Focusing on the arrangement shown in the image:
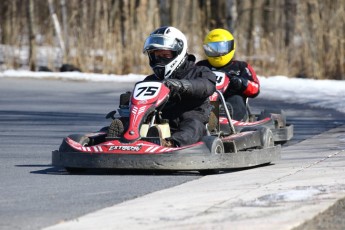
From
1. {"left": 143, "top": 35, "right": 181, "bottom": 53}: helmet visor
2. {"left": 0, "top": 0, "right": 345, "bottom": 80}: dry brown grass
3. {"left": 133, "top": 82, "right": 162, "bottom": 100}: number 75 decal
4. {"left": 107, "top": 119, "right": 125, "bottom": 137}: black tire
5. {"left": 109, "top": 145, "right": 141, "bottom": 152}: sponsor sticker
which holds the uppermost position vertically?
{"left": 143, "top": 35, "right": 181, "bottom": 53}: helmet visor

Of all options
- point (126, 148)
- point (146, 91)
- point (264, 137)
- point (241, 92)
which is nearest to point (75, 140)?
point (126, 148)

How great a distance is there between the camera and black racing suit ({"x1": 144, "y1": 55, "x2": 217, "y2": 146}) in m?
9.85

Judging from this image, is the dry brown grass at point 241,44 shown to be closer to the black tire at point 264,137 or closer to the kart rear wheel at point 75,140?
the black tire at point 264,137

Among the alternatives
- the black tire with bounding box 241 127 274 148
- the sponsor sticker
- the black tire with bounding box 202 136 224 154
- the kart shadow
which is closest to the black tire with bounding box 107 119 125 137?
the sponsor sticker

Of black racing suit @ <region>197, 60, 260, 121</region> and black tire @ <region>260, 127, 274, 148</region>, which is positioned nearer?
black tire @ <region>260, 127, 274, 148</region>

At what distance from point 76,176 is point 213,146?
1.22 metres

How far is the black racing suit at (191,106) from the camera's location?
9.85m

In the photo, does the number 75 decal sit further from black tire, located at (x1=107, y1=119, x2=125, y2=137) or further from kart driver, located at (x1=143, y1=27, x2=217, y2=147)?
black tire, located at (x1=107, y1=119, x2=125, y2=137)

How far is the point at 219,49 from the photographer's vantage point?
13.4 metres

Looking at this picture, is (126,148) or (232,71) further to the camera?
(232,71)

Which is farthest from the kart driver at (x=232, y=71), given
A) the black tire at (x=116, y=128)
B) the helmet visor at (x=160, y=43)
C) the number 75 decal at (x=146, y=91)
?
the black tire at (x=116, y=128)

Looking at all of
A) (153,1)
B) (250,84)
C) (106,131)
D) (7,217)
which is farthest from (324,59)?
(7,217)

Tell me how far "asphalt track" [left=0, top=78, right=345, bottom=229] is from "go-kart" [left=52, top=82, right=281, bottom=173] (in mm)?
116

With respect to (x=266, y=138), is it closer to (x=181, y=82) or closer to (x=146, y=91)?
(x=181, y=82)
